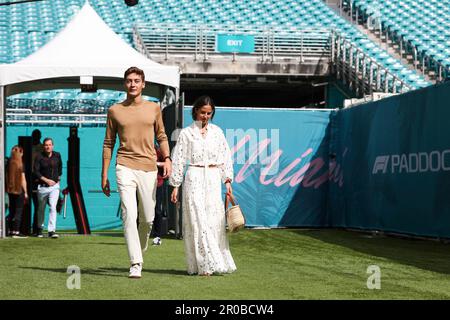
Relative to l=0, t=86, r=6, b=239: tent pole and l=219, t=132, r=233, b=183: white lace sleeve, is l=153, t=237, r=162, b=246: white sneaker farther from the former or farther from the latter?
l=219, t=132, r=233, b=183: white lace sleeve

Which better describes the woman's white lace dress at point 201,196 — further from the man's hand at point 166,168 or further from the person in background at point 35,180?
the person in background at point 35,180

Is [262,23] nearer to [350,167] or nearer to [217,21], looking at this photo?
[217,21]

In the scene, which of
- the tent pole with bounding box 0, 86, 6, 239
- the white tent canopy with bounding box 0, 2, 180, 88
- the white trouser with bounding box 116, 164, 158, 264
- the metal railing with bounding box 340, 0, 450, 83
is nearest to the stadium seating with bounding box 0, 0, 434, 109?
the metal railing with bounding box 340, 0, 450, 83

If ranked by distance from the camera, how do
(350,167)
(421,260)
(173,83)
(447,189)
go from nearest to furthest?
1. (421,260)
2. (447,189)
3. (173,83)
4. (350,167)

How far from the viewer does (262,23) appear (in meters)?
35.5

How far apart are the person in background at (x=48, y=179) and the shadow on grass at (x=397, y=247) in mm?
4795

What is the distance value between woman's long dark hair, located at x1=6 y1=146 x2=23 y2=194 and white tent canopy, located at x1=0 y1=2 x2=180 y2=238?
447mm

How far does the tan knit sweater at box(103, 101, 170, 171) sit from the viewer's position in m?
10.5

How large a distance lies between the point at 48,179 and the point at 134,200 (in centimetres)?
855

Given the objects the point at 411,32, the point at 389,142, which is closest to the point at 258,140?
the point at 389,142

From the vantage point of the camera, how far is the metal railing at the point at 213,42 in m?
31.5

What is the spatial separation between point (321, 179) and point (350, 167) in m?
1.26

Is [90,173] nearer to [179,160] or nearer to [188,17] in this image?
[179,160]

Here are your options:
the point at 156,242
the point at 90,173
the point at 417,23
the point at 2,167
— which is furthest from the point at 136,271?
the point at 417,23
